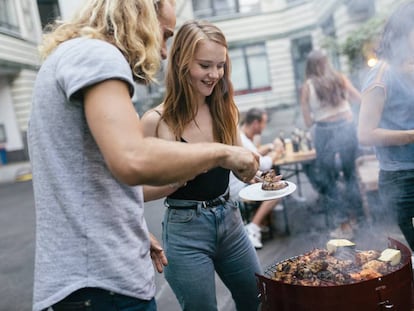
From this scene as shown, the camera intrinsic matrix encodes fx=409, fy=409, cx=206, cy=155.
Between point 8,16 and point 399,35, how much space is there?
58.4ft

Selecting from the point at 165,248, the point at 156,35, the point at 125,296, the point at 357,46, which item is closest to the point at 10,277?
the point at 165,248

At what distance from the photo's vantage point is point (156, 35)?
4.49ft

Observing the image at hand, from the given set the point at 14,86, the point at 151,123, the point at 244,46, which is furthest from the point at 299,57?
the point at 151,123

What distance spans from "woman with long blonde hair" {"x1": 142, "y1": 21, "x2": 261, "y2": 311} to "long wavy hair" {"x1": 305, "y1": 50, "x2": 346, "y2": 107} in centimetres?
301

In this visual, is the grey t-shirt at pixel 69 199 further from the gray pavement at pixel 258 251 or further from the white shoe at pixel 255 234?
the white shoe at pixel 255 234

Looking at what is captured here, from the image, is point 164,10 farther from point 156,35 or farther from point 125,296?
point 125,296

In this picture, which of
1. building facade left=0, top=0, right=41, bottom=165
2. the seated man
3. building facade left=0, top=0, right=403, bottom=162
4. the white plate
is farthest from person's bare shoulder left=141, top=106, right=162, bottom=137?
building facade left=0, top=0, right=41, bottom=165

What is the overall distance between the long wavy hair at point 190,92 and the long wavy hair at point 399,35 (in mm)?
1062

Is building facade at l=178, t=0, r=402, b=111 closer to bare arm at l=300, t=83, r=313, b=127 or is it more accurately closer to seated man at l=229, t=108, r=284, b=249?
bare arm at l=300, t=83, r=313, b=127

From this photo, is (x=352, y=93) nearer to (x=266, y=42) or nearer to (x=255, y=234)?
(x=255, y=234)

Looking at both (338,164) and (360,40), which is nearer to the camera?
(338,164)

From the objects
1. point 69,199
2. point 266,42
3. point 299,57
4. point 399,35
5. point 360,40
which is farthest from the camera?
point 266,42

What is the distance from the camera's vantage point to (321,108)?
5.17 metres

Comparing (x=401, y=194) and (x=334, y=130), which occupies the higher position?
(x=334, y=130)
